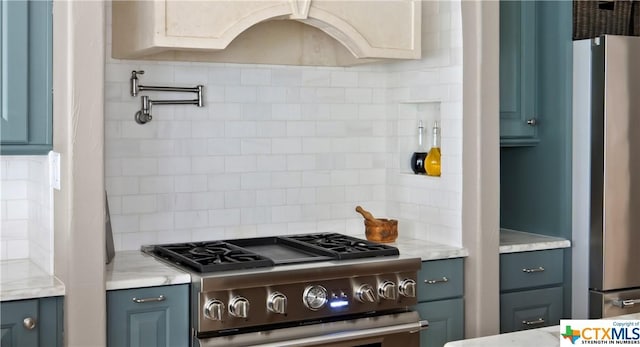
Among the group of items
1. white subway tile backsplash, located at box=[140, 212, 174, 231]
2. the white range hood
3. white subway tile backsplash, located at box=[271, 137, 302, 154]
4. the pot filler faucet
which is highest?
the white range hood

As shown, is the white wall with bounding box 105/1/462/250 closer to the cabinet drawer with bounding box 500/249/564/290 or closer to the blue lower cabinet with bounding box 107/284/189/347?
the cabinet drawer with bounding box 500/249/564/290

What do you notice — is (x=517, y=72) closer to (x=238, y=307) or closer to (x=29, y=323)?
(x=238, y=307)

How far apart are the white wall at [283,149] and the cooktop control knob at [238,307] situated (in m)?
0.78

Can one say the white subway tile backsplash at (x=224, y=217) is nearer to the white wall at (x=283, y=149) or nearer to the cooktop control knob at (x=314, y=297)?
the white wall at (x=283, y=149)

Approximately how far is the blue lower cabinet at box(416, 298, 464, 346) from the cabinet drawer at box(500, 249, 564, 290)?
0.28m

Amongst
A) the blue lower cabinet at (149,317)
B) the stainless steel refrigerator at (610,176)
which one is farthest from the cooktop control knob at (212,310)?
the stainless steel refrigerator at (610,176)

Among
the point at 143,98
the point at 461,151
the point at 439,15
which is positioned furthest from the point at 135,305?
the point at 439,15

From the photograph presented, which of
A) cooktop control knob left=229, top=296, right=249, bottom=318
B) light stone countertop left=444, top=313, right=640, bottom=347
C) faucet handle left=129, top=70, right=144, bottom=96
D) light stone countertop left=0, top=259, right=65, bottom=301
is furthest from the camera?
faucet handle left=129, top=70, right=144, bottom=96

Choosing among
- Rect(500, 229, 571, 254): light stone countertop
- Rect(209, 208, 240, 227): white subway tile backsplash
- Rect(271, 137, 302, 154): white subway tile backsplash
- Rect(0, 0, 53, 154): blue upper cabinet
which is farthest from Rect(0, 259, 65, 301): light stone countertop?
Rect(500, 229, 571, 254): light stone countertop

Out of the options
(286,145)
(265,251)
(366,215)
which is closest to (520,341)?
(265,251)

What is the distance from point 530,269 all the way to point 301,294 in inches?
50.9

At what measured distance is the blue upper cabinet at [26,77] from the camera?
308 centimetres

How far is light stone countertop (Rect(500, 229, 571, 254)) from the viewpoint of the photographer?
13.2 ft

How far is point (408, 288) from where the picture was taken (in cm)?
362
